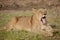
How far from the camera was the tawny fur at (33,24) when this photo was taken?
2.84 m

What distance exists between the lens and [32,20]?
2.94 metres

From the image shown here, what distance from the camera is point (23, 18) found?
3000 millimetres

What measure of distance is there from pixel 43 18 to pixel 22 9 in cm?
102

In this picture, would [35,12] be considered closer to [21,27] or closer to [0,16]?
[21,27]

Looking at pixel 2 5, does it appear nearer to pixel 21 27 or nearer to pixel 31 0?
pixel 31 0

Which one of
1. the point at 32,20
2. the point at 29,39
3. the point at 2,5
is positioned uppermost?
the point at 2,5

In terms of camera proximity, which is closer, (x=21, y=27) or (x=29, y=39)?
(x=29, y=39)

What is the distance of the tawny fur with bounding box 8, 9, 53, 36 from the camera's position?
2844 mm

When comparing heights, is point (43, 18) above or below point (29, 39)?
above

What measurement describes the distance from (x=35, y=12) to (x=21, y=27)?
0.32 meters

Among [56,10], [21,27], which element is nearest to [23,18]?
[21,27]

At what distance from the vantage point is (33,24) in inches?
115

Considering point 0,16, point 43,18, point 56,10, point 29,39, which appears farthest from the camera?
point 56,10

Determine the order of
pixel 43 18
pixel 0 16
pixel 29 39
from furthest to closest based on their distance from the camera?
1. pixel 0 16
2. pixel 43 18
3. pixel 29 39
